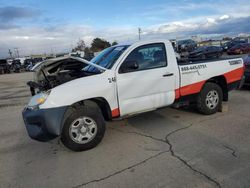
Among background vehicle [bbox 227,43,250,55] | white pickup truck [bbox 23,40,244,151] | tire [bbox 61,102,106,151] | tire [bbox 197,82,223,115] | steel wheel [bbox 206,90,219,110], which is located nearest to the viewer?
white pickup truck [bbox 23,40,244,151]

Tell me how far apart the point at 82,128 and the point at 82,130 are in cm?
4

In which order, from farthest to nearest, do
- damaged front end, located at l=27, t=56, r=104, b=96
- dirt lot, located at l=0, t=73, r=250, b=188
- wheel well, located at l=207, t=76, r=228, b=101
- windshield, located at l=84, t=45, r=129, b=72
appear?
wheel well, located at l=207, t=76, r=228, b=101 < windshield, located at l=84, t=45, r=129, b=72 < damaged front end, located at l=27, t=56, r=104, b=96 < dirt lot, located at l=0, t=73, r=250, b=188

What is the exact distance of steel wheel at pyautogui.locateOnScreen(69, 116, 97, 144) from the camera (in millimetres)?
4523

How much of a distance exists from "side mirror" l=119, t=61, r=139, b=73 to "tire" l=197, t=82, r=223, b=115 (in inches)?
79.2

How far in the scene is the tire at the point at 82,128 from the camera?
4461 mm

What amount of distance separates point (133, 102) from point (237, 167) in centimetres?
217

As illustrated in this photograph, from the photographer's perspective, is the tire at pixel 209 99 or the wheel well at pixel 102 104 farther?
the tire at pixel 209 99

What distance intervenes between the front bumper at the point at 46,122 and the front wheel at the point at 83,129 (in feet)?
0.62

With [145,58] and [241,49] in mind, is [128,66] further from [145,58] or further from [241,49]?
[241,49]

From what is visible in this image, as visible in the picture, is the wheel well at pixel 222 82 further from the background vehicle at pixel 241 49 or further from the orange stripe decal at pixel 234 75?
the background vehicle at pixel 241 49

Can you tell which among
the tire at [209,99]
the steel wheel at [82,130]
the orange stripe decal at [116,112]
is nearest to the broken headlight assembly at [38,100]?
the steel wheel at [82,130]

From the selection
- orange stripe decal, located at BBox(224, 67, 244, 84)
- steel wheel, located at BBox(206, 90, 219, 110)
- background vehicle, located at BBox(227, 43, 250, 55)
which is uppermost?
orange stripe decal, located at BBox(224, 67, 244, 84)

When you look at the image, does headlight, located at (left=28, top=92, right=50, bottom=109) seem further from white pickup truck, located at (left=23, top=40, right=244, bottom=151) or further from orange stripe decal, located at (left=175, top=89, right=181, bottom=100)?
orange stripe decal, located at (left=175, top=89, right=181, bottom=100)

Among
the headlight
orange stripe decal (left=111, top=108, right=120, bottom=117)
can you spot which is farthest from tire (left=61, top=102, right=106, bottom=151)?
the headlight
